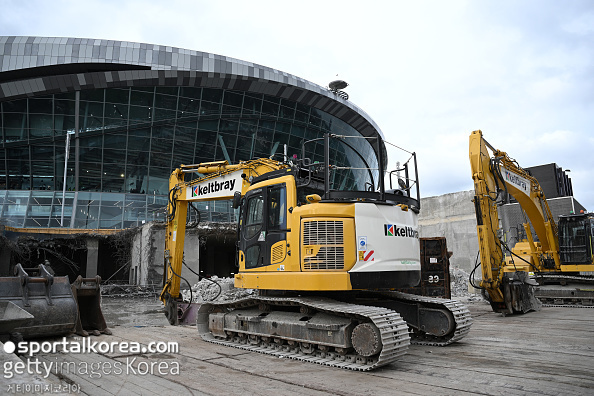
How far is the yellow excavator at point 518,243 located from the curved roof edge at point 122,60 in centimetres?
2185

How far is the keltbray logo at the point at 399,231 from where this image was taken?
21.5ft

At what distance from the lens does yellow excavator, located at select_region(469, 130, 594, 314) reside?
11.5m

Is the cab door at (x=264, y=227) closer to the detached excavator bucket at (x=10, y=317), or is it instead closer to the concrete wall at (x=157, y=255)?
the detached excavator bucket at (x=10, y=317)

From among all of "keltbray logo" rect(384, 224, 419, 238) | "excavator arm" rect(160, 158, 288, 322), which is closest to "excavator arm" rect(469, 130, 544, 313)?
"keltbray logo" rect(384, 224, 419, 238)

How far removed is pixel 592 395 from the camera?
171 inches

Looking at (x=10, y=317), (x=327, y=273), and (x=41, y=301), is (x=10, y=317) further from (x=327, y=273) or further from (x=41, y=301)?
(x=327, y=273)

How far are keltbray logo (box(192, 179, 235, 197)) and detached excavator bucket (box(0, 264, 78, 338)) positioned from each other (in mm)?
3257

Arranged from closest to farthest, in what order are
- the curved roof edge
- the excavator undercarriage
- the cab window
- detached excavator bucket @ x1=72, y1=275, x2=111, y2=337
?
the excavator undercarriage
the cab window
detached excavator bucket @ x1=72, y1=275, x2=111, y2=337
the curved roof edge

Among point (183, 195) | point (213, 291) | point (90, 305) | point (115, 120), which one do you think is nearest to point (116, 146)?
point (115, 120)

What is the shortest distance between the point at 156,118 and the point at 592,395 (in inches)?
1257

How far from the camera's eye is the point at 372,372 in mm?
5484

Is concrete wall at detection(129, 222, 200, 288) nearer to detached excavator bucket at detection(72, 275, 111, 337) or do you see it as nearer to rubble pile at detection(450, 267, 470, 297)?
detached excavator bucket at detection(72, 275, 111, 337)

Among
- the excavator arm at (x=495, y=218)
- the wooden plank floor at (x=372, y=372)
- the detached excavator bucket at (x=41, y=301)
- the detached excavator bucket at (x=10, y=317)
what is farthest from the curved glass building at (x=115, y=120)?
the wooden plank floor at (x=372, y=372)

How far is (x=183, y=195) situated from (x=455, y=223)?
30.2 meters
